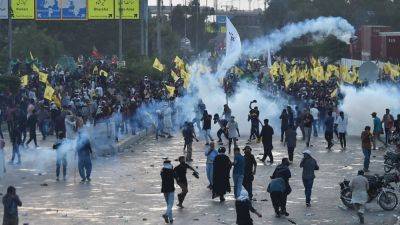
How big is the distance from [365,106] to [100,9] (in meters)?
25.3

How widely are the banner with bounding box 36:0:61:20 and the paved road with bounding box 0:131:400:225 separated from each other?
3116 centimetres

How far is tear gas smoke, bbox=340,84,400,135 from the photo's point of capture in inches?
1502

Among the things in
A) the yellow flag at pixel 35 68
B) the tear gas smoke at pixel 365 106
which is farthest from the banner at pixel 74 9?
the tear gas smoke at pixel 365 106

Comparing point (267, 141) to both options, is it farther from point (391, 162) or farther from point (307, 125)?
point (307, 125)

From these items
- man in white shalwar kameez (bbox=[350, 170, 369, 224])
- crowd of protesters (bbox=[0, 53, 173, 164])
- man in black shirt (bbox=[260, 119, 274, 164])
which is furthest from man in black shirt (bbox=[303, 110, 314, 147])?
man in white shalwar kameez (bbox=[350, 170, 369, 224])

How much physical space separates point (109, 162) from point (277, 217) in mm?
10241

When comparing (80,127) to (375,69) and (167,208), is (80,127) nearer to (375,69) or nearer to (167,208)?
(167,208)

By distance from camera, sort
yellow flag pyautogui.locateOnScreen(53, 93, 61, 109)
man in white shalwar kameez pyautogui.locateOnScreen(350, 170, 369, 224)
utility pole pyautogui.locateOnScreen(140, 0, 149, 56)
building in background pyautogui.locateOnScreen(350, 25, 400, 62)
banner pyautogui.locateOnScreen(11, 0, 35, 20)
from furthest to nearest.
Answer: building in background pyautogui.locateOnScreen(350, 25, 400, 62), banner pyautogui.locateOnScreen(11, 0, 35, 20), utility pole pyautogui.locateOnScreen(140, 0, 149, 56), yellow flag pyautogui.locateOnScreen(53, 93, 61, 109), man in white shalwar kameez pyautogui.locateOnScreen(350, 170, 369, 224)

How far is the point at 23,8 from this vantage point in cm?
6028

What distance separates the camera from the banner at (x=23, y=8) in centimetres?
6012

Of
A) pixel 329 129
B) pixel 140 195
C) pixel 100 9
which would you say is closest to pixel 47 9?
pixel 100 9

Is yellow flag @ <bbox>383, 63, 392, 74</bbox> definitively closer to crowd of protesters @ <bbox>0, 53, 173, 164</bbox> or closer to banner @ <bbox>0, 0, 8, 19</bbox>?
crowd of protesters @ <bbox>0, 53, 173, 164</bbox>

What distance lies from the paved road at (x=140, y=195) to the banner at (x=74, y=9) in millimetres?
30341

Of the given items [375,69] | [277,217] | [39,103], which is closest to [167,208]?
[277,217]
